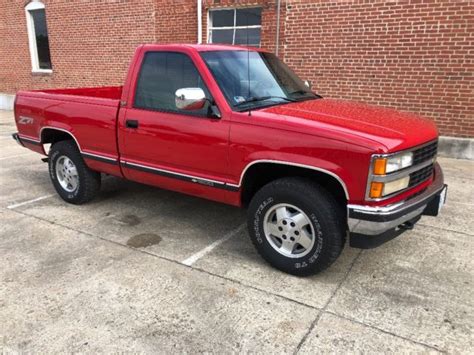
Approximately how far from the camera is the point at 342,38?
8.26m

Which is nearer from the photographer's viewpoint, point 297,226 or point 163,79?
point 297,226

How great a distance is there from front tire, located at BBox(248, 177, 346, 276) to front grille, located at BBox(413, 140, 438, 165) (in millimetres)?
713

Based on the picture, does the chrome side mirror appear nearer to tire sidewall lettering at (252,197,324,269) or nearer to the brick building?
tire sidewall lettering at (252,197,324,269)

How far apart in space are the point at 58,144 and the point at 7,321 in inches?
111

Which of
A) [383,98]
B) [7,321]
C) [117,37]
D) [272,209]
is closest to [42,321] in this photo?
[7,321]

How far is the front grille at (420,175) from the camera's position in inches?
131

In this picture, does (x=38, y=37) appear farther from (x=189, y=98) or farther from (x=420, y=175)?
(x=420, y=175)

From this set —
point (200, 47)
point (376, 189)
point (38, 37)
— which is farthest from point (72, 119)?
point (38, 37)

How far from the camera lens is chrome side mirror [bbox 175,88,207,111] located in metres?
3.47

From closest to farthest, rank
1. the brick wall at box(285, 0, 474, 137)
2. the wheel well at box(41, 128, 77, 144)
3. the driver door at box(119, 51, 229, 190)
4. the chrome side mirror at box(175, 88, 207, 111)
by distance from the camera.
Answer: the chrome side mirror at box(175, 88, 207, 111)
the driver door at box(119, 51, 229, 190)
the wheel well at box(41, 128, 77, 144)
the brick wall at box(285, 0, 474, 137)

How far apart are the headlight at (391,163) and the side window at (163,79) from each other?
1.63 m

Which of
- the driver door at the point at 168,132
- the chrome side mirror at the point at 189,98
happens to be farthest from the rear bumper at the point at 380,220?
the chrome side mirror at the point at 189,98

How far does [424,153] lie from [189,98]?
197 cm

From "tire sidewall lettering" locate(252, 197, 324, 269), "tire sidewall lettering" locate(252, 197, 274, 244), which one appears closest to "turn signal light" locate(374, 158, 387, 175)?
"tire sidewall lettering" locate(252, 197, 324, 269)
